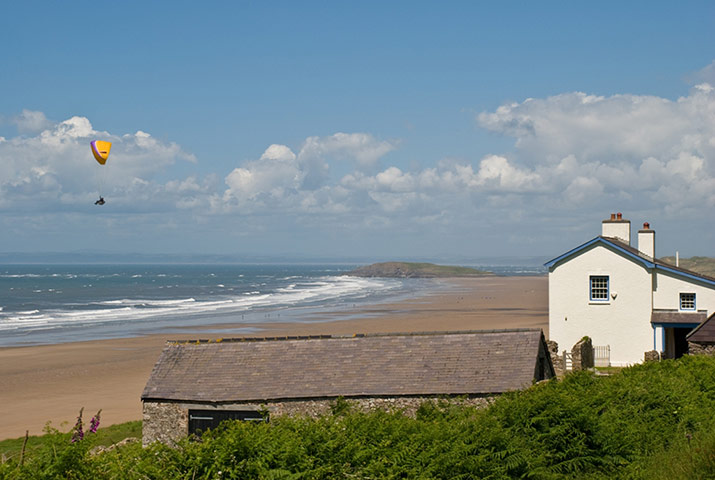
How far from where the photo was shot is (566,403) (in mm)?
11523

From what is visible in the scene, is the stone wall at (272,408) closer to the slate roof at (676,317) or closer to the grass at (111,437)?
the grass at (111,437)

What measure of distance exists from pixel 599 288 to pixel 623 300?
3.67 ft

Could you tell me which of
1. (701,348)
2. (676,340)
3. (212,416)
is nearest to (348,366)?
(212,416)

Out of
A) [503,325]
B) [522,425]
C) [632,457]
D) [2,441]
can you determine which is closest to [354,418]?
[522,425]

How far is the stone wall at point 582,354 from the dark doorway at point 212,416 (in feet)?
45.7

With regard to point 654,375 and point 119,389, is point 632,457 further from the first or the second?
point 119,389

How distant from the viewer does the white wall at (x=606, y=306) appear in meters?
32.2

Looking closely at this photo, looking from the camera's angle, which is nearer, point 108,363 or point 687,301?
point 687,301

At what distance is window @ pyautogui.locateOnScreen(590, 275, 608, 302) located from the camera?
32.8 metres

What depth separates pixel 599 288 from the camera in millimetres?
32969

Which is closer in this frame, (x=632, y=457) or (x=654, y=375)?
(x=632, y=457)

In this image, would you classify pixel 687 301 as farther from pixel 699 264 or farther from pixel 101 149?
pixel 699 264

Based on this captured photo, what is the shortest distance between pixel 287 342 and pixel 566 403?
11.2m

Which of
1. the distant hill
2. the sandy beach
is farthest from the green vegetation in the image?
the distant hill
